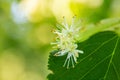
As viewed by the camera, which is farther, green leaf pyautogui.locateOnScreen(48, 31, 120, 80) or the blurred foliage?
the blurred foliage

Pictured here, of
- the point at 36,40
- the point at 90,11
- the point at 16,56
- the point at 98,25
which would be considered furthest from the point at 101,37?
the point at 16,56

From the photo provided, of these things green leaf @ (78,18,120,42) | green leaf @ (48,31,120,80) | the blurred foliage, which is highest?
the blurred foliage

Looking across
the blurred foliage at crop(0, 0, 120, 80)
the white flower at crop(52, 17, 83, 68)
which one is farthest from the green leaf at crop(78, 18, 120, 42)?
the blurred foliage at crop(0, 0, 120, 80)

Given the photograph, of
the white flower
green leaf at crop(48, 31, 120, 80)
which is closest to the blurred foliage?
A: the white flower

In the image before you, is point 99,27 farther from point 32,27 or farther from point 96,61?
point 32,27

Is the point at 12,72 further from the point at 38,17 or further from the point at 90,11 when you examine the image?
the point at 90,11

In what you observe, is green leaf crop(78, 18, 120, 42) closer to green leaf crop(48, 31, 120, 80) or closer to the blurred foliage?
green leaf crop(48, 31, 120, 80)

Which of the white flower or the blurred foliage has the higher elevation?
the blurred foliage
